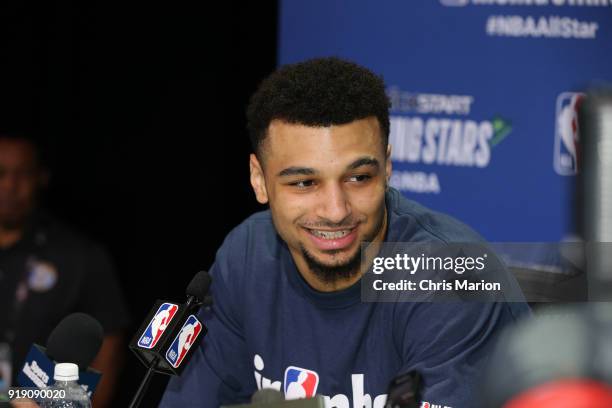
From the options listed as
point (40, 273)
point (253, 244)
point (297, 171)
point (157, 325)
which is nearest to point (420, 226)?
point (297, 171)

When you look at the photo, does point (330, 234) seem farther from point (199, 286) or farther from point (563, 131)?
point (563, 131)

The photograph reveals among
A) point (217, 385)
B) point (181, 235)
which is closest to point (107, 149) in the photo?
point (181, 235)

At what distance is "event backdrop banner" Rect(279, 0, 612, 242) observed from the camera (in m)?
3.44

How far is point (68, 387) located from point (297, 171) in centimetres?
64

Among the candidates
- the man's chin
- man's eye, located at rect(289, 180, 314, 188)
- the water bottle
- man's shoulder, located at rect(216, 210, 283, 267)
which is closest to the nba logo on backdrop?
man's shoulder, located at rect(216, 210, 283, 267)

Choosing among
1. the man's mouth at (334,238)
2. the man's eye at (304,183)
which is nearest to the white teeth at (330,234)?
the man's mouth at (334,238)

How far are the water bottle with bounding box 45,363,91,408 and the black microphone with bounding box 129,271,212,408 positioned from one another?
128 mm

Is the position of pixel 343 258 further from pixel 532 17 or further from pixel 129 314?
pixel 129 314

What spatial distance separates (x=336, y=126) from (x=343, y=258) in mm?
289

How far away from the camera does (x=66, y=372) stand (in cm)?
183

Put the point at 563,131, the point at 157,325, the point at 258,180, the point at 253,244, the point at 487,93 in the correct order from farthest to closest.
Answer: the point at 487,93, the point at 563,131, the point at 253,244, the point at 258,180, the point at 157,325

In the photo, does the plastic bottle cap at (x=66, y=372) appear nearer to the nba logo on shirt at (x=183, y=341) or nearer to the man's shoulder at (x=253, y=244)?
the nba logo on shirt at (x=183, y=341)

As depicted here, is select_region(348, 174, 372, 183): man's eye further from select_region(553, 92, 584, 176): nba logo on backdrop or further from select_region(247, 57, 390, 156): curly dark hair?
select_region(553, 92, 584, 176): nba logo on backdrop

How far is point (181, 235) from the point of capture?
4.28m
